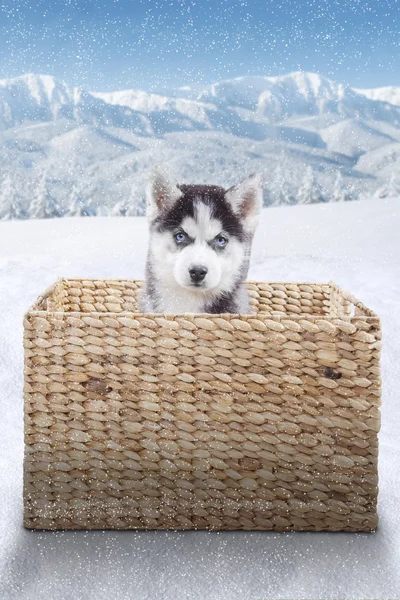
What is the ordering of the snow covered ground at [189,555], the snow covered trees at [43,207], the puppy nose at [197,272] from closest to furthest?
the snow covered ground at [189,555] → the puppy nose at [197,272] → the snow covered trees at [43,207]

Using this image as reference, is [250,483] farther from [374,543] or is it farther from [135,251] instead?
[135,251]

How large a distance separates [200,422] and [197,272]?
0.69ft

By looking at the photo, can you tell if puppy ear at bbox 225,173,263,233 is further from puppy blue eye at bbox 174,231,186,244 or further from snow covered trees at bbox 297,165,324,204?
snow covered trees at bbox 297,165,324,204

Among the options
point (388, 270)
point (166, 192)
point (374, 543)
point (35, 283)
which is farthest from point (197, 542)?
point (388, 270)

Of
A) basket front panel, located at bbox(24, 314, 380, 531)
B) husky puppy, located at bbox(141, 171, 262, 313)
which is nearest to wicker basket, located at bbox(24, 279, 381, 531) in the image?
basket front panel, located at bbox(24, 314, 380, 531)

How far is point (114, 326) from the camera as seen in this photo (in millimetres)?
940

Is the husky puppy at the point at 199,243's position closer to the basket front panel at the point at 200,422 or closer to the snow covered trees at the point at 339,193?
the basket front panel at the point at 200,422

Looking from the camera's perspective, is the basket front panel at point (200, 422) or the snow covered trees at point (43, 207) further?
the snow covered trees at point (43, 207)

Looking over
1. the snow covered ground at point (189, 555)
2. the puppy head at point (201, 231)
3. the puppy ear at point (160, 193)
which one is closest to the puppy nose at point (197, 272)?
the puppy head at point (201, 231)

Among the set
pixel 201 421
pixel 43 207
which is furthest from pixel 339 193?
pixel 201 421

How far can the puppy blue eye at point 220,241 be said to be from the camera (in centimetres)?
104

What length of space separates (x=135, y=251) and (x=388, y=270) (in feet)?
2.52

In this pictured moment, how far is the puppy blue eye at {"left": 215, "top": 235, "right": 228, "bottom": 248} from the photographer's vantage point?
41.1 inches

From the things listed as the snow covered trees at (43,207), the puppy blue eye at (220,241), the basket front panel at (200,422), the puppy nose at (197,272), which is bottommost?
the snow covered trees at (43,207)
